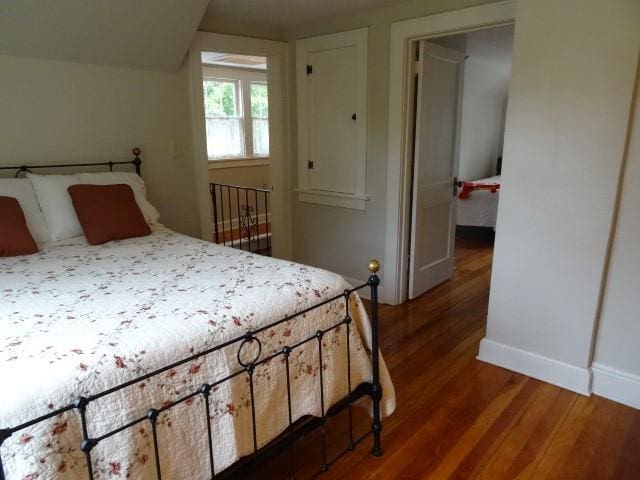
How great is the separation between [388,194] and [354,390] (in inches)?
70.3

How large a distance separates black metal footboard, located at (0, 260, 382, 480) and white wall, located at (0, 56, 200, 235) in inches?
78.6

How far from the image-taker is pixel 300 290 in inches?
68.8

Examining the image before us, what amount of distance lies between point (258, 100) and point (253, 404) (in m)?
5.49

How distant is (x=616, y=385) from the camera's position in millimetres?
2299

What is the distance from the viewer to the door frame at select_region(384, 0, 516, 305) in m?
2.75

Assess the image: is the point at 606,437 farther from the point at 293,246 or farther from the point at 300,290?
the point at 293,246

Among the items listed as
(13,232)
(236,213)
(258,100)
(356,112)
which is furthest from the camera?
(258,100)

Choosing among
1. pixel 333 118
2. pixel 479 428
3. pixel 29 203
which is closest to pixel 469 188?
pixel 333 118

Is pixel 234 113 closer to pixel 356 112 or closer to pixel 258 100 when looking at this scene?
pixel 258 100

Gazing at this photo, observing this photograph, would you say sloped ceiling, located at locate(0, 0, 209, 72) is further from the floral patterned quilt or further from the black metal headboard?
the floral patterned quilt

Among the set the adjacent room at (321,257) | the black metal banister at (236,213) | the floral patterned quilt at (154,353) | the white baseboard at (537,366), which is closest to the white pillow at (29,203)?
the adjacent room at (321,257)

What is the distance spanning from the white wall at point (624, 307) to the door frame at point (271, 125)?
8.32 feet

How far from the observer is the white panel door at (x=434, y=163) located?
331cm

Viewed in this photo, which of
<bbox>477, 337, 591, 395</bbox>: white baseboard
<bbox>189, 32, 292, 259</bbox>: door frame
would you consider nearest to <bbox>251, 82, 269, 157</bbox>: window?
<bbox>189, 32, 292, 259</bbox>: door frame
